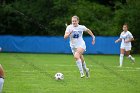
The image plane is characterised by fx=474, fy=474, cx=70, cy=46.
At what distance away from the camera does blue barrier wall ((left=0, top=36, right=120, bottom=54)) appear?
3700cm

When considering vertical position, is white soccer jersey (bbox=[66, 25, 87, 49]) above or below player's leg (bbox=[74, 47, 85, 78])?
above

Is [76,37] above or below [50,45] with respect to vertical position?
above

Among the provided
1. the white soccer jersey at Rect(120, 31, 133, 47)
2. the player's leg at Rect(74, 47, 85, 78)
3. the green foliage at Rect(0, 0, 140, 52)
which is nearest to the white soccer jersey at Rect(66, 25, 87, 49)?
the player's leg at Rect(74, 47, 85, 78)

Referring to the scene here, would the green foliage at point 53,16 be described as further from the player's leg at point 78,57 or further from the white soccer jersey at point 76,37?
the player's leg at point 78,57

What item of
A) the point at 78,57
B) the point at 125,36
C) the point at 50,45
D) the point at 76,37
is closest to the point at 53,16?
the point at 50,45

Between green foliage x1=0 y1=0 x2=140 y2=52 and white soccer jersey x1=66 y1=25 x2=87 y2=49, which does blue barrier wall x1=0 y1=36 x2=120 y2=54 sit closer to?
green foliage x1=0 y1=0 x2=140 y2=52

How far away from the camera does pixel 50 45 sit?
3762 centimetres

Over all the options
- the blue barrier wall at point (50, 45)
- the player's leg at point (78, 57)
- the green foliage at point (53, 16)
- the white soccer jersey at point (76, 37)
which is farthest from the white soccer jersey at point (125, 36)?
the green foliage at point (53, 16)

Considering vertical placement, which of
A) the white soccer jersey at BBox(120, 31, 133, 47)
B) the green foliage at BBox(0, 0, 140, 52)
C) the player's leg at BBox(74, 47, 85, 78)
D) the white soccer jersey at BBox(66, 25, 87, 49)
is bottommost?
the green foliage at BBox(0, 0, 140, 52)

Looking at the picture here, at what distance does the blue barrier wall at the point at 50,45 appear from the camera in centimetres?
3700

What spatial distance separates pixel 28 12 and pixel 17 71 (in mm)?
25121

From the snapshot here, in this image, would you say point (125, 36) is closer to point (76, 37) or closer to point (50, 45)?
point (76, 37)

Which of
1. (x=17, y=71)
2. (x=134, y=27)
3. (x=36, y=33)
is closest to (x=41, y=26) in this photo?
(x=36, y=33)

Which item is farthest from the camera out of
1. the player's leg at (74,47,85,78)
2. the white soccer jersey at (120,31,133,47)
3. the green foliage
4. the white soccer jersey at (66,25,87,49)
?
the green foliage
